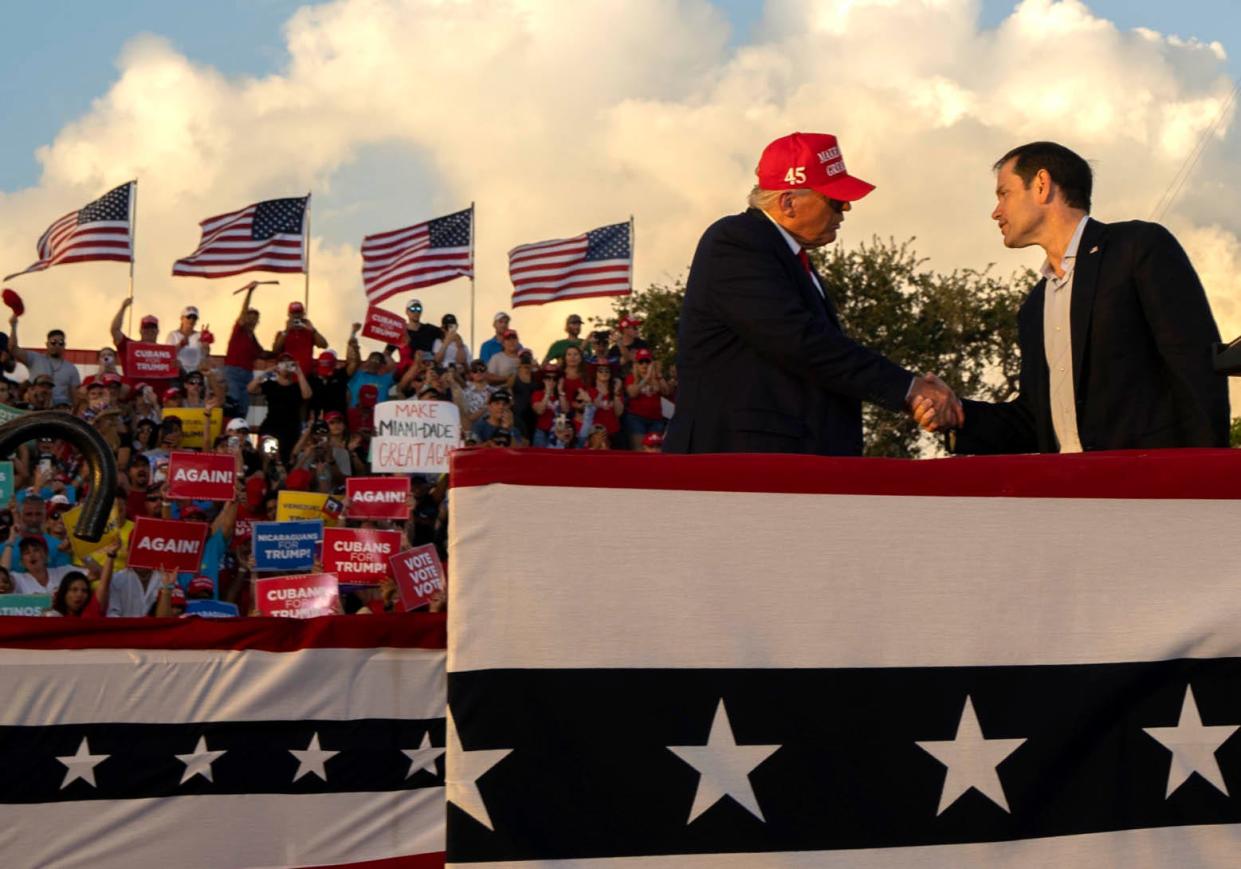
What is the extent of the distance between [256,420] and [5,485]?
4623mm

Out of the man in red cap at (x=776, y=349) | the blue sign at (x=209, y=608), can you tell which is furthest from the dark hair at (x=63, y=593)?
the man in red cap at (x=776, y=349)

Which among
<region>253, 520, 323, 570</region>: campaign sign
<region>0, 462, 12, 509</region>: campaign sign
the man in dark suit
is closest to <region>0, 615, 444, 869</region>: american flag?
the man in dark suit

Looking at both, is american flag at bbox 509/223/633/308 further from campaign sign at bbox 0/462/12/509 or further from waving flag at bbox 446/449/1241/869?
waving flag at bbox 446/449/1241/869

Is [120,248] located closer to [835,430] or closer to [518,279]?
[518,279]

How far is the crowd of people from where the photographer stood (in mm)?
12453

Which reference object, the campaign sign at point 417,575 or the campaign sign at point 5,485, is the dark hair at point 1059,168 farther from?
the campaign sign at point 5,485

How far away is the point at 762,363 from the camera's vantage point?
15.2ft

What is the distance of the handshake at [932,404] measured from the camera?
4645mm

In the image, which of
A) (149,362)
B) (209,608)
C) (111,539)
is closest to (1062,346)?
(209,608)

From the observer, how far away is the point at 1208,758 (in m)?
3.08

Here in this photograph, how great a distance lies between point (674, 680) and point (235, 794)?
4.46 meters

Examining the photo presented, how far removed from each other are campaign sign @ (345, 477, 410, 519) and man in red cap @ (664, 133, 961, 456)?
918cm

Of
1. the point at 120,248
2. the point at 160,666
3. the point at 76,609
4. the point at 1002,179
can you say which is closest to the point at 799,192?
the point at 1002,179

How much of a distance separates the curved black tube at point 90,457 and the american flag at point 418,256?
69.8 feet
